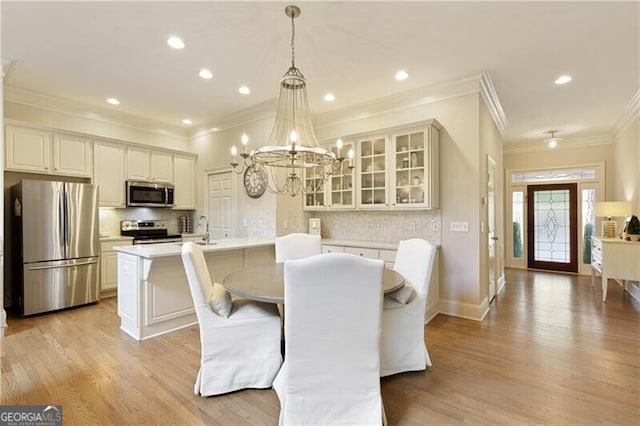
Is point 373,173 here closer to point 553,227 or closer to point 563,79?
point 563,79

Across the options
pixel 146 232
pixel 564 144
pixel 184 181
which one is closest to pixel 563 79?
pixel 564 144

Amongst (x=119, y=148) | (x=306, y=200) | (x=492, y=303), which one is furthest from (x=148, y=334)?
(x=492, y=303)

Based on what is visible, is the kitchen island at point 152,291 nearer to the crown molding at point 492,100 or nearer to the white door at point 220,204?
the white door at point 220,204

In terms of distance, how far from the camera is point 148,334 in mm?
3182

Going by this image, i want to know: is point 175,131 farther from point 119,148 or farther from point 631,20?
point 631,20

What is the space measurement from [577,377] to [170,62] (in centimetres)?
467

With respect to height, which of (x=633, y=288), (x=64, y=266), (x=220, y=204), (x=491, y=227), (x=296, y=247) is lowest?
(x=633, y=288)

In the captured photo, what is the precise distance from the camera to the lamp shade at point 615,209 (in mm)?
4902

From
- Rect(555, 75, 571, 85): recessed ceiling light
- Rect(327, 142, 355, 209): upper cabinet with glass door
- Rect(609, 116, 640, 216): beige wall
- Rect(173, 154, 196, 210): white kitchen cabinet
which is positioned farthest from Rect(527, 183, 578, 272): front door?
Rect(173, 154, 196, 210): white kitchen cabinet

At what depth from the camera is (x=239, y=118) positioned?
5.09 metres

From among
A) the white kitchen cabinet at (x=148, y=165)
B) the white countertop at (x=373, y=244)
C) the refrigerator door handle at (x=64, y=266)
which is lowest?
the refrigerator door handle at (x=64, y=266)

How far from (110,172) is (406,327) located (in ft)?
16.0

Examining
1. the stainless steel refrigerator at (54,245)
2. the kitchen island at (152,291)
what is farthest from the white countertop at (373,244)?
the stainless steel refrigerator at (54,245)

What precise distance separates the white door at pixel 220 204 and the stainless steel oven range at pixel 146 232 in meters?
0.65
